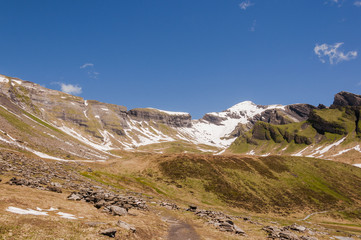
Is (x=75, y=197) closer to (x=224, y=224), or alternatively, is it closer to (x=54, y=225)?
(x=54, y=225)

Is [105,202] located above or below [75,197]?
above

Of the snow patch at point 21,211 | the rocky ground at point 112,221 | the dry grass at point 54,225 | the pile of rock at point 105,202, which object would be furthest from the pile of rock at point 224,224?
the snow patch at point 21,211

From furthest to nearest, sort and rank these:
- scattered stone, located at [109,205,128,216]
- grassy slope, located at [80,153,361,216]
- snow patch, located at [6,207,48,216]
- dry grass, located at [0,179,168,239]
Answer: grassy slope, located at [80,153,361,216] → scattered stone, located at [109,205,128,216] → snow patch, located at [6,207,48,216] → dry grass, located at [0,179,168,239]

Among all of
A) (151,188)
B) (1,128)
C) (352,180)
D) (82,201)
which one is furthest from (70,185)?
(352,180)

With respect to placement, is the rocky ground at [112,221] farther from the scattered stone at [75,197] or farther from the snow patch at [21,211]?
the snow patch at [21,211]

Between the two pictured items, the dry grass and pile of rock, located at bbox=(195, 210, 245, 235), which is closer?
the dry grass

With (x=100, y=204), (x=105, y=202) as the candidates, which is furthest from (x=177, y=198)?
(x=100, y=204)

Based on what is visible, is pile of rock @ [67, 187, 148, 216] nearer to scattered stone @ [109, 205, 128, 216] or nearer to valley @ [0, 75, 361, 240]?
scattered stone @ [109, 205, 128, 216]

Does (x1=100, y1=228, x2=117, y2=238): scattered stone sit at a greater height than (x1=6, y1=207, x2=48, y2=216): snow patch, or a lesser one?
greater

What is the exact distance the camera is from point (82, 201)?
3191 centimetres

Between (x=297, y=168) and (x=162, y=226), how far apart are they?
314 ft

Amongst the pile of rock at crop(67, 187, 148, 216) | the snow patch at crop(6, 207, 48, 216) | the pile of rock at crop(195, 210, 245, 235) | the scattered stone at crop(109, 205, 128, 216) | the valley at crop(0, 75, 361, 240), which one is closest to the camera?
the snow patch at crop(6, 207, 48, 216)

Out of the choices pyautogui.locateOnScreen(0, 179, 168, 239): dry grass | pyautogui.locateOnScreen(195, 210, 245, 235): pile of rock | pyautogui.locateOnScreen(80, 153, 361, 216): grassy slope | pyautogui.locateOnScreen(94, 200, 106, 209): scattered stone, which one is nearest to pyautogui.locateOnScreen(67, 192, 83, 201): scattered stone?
pyautogui.locateOnScreen(0, 179, 168, 239): dry grass

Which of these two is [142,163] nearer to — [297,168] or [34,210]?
[34,210]
